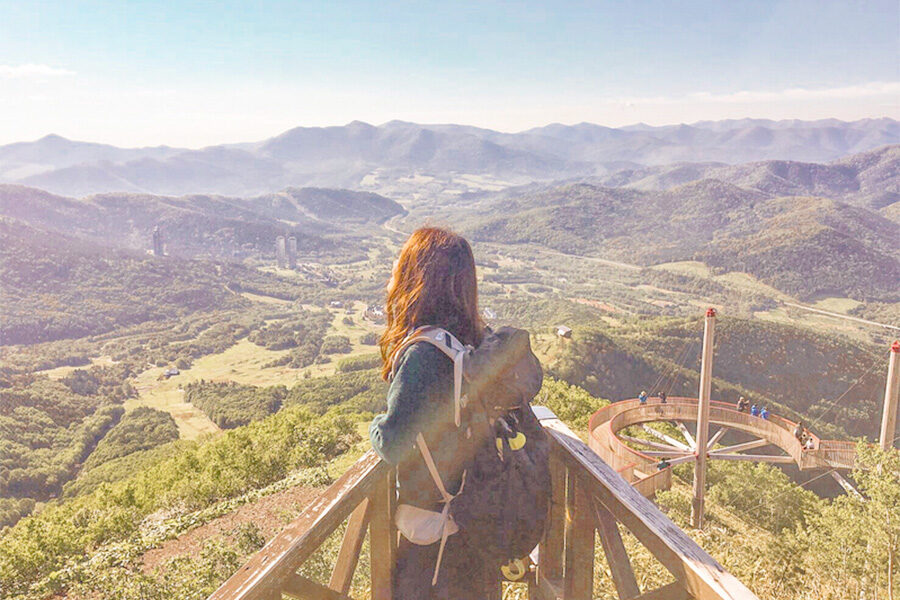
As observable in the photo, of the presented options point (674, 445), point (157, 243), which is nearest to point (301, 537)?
point (674, 445)

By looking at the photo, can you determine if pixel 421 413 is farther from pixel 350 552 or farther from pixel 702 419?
pixel 702 419

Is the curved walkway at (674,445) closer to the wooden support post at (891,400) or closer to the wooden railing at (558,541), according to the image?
the wooden support post at (891,400)

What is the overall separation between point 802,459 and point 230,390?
74.6 m

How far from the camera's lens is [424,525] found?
1872mm

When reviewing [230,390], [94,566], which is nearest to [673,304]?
[230,390]

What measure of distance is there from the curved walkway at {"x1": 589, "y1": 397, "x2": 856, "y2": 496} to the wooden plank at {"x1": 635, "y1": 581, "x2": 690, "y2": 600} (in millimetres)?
9684

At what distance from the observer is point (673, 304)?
125 m

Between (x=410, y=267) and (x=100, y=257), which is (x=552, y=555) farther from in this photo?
(x=100, y=257)

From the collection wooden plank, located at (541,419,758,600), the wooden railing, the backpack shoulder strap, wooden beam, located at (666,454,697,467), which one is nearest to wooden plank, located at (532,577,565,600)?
the wooden railing

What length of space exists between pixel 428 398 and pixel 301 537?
0.58 m

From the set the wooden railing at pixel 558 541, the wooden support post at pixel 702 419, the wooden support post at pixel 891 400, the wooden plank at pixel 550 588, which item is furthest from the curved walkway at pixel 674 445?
the wooden railing at pixel 558 541

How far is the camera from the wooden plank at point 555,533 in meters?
2.30

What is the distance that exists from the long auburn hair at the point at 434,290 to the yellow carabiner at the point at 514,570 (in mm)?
924

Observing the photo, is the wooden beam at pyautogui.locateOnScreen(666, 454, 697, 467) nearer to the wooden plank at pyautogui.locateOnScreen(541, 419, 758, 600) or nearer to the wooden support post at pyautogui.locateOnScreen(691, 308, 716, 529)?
the wooden support post at pyautogui.locateOnScreen(691, 308, 716, 529)
